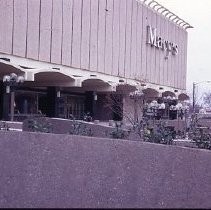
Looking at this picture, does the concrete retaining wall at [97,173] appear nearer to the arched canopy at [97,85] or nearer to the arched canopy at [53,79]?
the arched canopy at [53,79]

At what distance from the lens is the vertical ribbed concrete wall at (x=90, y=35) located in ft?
92.6

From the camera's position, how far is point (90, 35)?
35938 millimetres

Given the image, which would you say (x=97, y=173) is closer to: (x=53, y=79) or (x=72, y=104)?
(x=53, y=79)

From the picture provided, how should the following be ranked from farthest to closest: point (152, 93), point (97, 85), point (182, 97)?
point (182, 97), point (152, 93), point (97, 85)

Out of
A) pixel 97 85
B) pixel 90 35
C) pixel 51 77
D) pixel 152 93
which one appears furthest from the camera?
pixel 152 93

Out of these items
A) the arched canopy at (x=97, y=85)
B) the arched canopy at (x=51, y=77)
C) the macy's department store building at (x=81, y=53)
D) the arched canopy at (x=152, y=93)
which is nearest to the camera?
the macy's department store building at (x=81, y=53)

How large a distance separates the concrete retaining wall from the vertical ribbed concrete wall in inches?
827

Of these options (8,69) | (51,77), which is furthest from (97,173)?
(51,77)

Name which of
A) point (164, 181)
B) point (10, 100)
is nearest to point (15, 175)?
point (164, 181)

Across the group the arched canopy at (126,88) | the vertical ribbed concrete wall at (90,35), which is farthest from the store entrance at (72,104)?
the vertical ribbed concrete wall at (90,35)

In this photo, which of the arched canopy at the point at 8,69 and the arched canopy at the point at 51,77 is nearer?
the arched canopy at the point at 8,69

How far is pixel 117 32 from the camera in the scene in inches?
1572

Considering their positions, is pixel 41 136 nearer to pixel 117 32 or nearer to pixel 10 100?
pixel 10 100

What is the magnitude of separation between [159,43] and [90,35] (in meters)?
14.7
